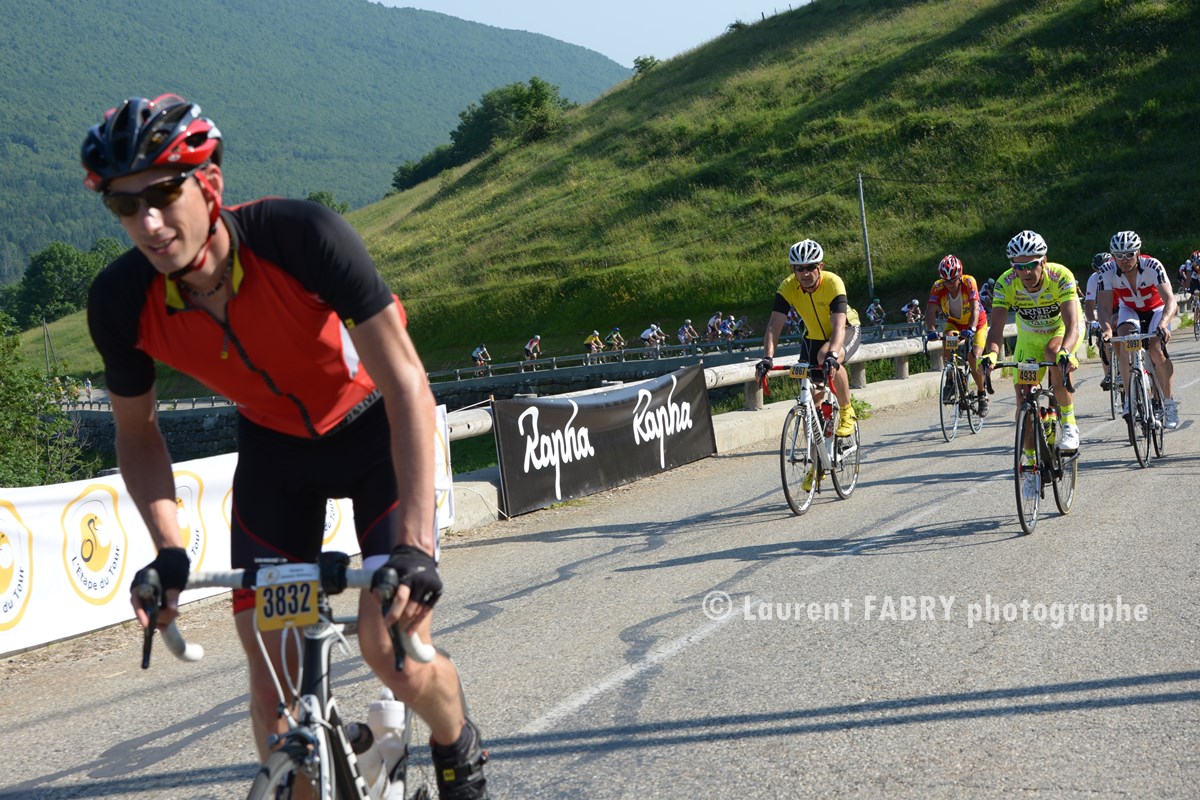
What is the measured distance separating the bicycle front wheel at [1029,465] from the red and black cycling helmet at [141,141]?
23.8 feet

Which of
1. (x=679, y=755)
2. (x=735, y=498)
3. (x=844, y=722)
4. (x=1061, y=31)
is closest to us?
(x=679, y=755)

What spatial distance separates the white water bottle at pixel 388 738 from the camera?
10.3 ft

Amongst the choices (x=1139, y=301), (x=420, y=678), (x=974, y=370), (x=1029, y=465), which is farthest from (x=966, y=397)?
(x=420, y=678)

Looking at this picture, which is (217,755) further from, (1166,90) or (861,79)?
(861,79)

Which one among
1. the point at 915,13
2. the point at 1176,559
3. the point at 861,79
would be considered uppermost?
the point at 915,13

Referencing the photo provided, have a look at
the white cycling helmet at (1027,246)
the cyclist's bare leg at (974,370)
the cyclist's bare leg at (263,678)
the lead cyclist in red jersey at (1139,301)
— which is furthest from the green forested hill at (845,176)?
the cyclist's bare leg at (263,678)

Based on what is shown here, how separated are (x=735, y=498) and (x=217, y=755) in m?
7.05

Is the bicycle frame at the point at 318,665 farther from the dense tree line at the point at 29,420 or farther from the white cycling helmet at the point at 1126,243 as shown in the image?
the dense tree line at the point at 29,420

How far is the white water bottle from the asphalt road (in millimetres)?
1215

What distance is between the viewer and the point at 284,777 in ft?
8.82

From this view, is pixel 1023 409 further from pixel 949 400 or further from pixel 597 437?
pixel 949 400

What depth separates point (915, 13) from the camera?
300 feet

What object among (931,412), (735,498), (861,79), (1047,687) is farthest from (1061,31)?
(1047,687)

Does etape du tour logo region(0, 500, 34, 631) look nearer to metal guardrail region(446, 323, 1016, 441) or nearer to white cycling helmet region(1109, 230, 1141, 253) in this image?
metal guardrail region(446, 323, 1016, 441)
